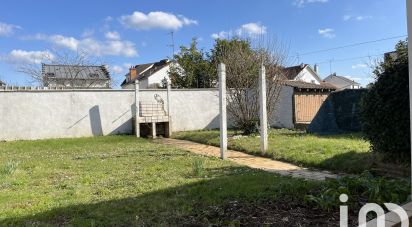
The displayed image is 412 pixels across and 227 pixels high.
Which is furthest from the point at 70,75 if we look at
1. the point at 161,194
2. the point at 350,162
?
the point at 161,194

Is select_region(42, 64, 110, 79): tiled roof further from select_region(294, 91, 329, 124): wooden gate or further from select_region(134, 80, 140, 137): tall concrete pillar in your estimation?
→ select_region(294, 91, 329, 124): wooden gate

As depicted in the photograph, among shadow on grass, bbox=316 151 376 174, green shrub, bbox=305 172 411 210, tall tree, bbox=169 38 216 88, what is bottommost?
shadow on grass, bbox=316 151 376 174

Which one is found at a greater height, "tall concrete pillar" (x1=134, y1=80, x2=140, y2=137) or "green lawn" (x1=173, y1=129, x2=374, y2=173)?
"tall concrete pillar" (x1=134, y1=80, x2=140, y2=137)

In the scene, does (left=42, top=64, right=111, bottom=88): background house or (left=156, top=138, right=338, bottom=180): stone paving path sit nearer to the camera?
(left=156, top=138, right=338, bottom=180): stone paving path

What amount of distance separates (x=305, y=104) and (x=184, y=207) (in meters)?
13.0

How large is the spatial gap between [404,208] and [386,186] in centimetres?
102

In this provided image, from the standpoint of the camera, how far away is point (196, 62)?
2814cm

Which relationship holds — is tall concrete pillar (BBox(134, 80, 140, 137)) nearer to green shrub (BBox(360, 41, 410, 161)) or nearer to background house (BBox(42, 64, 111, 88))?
green shrub (BBox(360, 41, 410, 161))

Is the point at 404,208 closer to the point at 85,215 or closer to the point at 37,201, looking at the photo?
the point at 85,215

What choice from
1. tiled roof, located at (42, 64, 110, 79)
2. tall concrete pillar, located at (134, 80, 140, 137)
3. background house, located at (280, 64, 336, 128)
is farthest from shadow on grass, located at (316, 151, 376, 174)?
tiled roof, located at (42, 64, 110, 79)

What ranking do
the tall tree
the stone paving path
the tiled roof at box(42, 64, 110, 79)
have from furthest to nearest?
the tiled roof at box(42, 64, 110, 79)
the tall tree
the stone paving path

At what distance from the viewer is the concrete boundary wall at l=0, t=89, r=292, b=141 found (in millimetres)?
14148

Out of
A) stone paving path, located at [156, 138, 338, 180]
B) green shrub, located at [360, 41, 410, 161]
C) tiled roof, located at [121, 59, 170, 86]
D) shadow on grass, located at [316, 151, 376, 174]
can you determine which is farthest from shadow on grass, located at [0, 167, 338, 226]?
tiled roof, located at [121, 59, 170, 86]

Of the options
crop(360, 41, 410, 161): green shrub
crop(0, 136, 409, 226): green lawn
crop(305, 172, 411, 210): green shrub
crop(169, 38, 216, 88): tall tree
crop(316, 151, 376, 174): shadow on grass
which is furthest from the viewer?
crop(169, 38, 216, 88): tall tree
